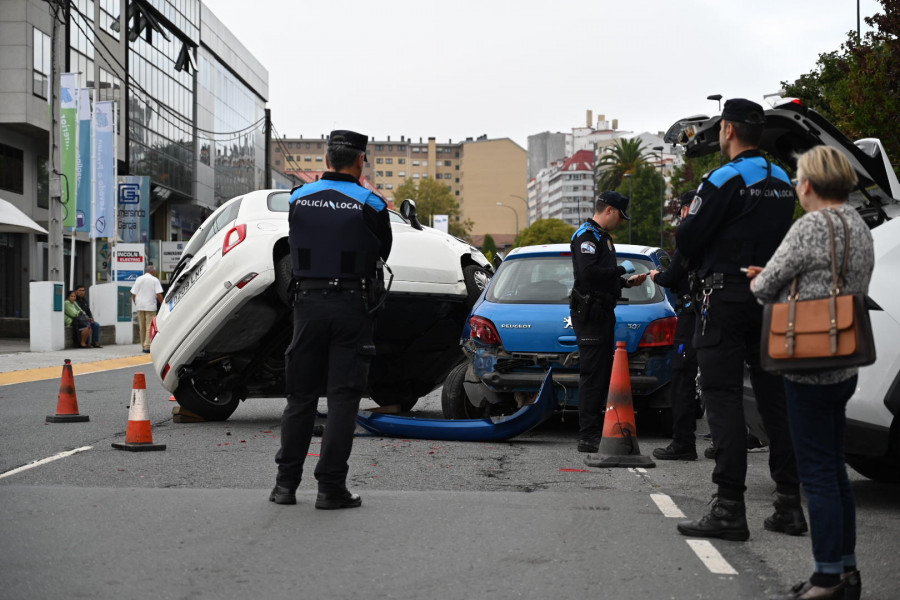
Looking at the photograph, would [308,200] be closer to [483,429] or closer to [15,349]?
[483,429]

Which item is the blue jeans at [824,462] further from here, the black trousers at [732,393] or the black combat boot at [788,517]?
the black combat boot at [788,517]

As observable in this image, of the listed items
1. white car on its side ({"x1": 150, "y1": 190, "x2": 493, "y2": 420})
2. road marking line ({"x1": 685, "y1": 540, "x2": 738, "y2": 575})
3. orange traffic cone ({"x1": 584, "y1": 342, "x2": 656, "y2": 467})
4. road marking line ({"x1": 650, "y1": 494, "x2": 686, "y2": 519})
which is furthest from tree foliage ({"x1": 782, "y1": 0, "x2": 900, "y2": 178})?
road marking line ({"x1": 685, "y1": 540, "x2": 738, "y2": 575})

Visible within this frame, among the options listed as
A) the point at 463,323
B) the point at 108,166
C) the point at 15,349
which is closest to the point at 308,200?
the point at 463,323

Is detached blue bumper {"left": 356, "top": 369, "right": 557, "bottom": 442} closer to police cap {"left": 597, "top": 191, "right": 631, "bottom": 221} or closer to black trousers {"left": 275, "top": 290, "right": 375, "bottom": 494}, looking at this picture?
police cap {"left": 597, "top": 191, "right": 631, "bottom": 221}

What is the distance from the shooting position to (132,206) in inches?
1574

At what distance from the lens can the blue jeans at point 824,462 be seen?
13.2 feet

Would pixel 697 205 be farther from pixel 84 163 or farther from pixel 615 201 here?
pixel 84 163

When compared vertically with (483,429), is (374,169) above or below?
above

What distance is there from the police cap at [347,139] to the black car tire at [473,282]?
13.2ft

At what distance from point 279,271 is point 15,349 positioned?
17.7 meters

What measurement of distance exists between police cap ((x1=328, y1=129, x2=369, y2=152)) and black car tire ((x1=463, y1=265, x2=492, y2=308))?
13.2 ft

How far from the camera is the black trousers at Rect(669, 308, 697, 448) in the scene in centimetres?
805

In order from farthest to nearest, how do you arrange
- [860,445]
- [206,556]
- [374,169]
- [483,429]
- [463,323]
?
1. [374,169]
2. [463,323]
3. [483,429]
4. [860,445]
5. [206,556]

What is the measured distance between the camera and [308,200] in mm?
5992
